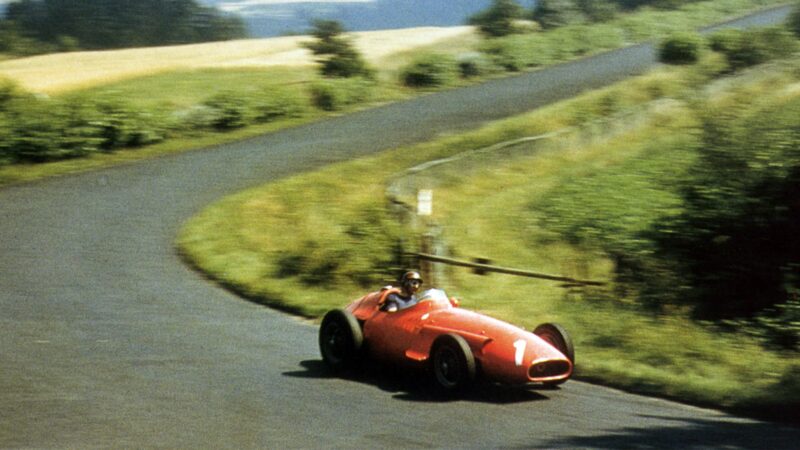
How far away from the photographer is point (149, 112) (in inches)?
1289

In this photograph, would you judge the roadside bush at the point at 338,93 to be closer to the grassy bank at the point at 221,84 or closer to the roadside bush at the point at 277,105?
the grassy bank at the point at 221,84

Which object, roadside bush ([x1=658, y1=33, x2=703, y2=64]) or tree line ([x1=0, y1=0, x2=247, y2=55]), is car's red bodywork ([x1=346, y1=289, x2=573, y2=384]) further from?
tree line ([x1=0, y1=0, x2=247, y2=55])

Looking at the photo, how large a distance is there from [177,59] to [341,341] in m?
55.5

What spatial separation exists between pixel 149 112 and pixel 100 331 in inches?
712

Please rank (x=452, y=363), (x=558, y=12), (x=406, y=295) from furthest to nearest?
(x=558, y=12) < (x=406, y=295) < (x=452, y=363)

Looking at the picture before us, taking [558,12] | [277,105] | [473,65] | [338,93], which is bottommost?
[277,105]

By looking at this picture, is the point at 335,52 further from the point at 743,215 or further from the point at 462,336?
the point at 462,336

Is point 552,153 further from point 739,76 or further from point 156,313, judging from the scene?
point 156,313

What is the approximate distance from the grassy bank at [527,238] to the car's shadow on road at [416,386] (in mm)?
1302

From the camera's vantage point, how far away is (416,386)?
12.3 meters

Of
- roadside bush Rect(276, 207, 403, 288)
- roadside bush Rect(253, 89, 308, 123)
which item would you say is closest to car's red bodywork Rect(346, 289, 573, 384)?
roadside bush Rect(276, 207, 403, 288)

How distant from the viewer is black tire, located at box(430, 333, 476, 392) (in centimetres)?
1145

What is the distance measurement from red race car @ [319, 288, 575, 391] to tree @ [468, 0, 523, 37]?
152ft

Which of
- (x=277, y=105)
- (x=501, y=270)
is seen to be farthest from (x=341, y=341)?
(x=277, y=105)
